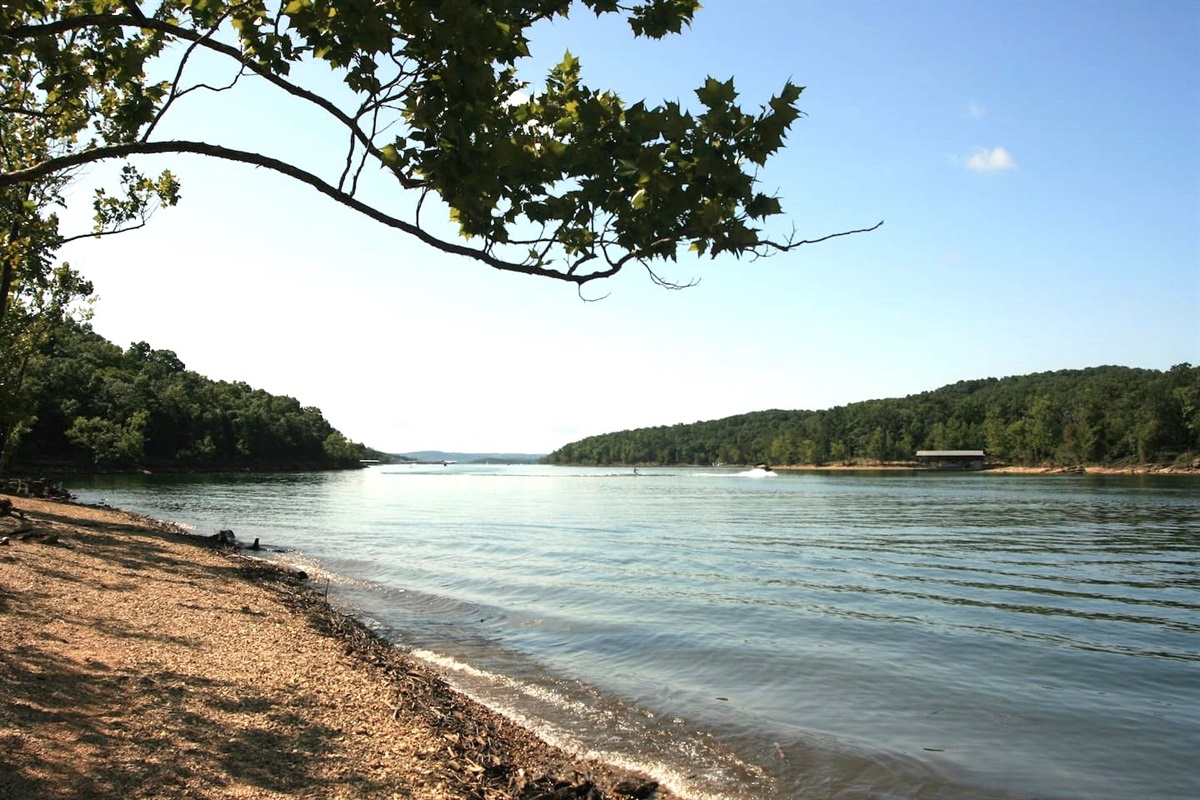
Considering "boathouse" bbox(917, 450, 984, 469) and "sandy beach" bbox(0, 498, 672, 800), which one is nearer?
"sandy beach" bbox(0, 498, 672, 800)

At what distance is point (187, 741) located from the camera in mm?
6395

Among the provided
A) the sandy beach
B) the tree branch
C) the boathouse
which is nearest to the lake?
the sandy beach

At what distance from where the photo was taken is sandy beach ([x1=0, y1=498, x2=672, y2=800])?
5.77m

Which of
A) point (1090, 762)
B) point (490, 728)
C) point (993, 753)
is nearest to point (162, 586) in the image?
point (490, 728)

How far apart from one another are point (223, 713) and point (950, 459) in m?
194

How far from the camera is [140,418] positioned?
102 meters

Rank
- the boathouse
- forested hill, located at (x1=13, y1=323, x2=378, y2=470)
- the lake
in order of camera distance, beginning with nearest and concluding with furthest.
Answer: the lake, forested hill, located at (x1=13, y1=323, x2=378, y2=470), the boathouse

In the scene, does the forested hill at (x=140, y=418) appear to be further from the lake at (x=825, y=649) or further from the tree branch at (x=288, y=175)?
the tree branch at (x=288, y=175)

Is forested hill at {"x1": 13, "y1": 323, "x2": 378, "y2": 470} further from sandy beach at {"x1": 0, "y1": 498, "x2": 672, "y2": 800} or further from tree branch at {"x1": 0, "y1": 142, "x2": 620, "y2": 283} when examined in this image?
tree branch at {"x1": 0, "y1": 142, "x2": 620, "y2": 283}

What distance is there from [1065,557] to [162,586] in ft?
102

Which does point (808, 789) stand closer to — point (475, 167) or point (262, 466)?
point (475, 167)

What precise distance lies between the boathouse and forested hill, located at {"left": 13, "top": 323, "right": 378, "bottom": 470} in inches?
6167

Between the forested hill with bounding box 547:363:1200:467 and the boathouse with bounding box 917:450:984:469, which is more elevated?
the forested hill with bounding box 547:363:1200:467

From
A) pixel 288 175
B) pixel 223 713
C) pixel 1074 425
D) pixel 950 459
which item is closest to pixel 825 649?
pixel 223 713
